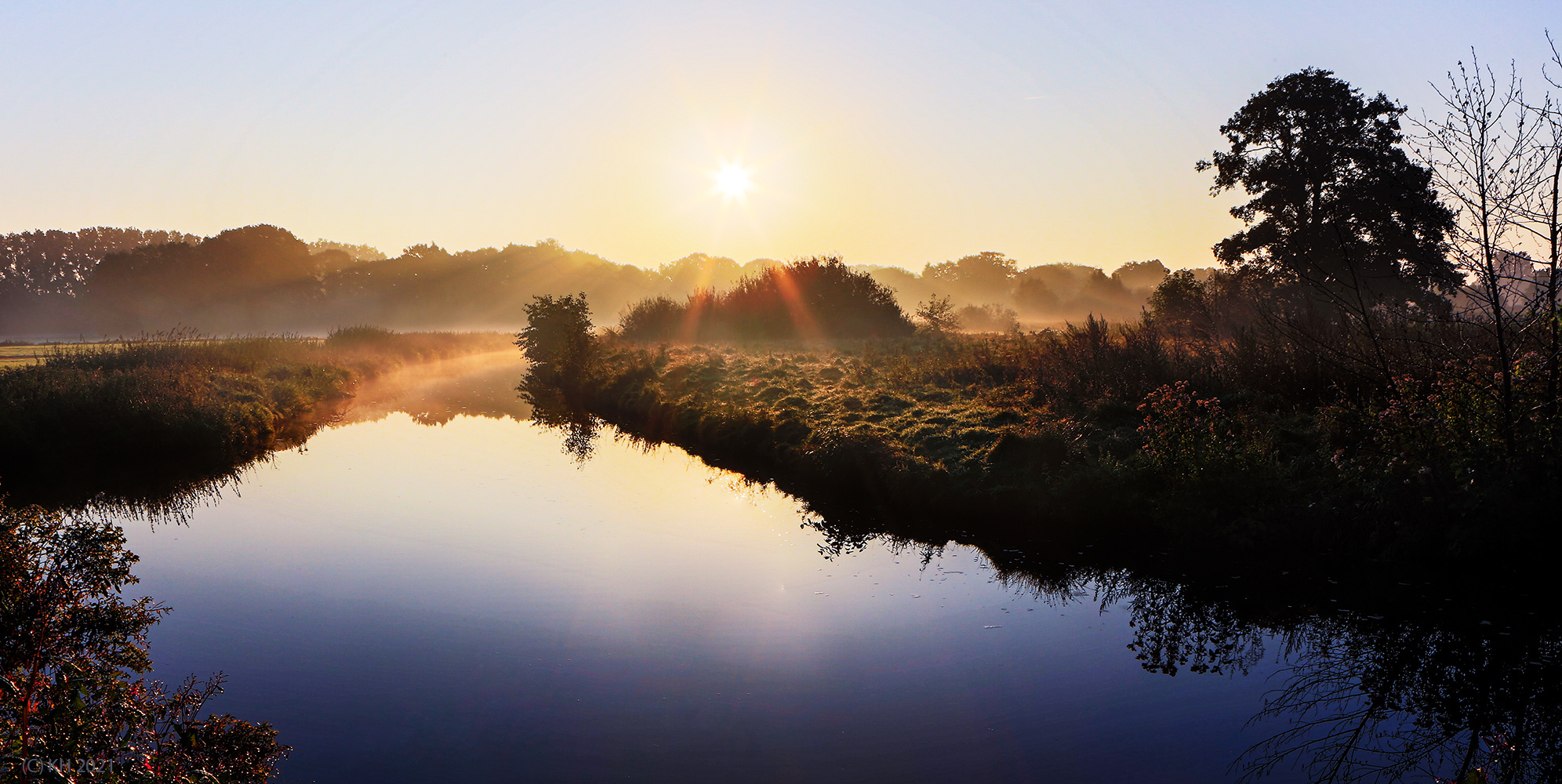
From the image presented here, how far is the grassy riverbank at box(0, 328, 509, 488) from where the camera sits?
16.1 meters

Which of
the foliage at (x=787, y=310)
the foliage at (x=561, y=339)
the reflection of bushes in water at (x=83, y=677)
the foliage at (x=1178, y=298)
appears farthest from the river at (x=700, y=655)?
the foliage at (x=787, y=310)

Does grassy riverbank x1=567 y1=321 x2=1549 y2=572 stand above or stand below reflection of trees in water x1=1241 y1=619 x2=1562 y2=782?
above

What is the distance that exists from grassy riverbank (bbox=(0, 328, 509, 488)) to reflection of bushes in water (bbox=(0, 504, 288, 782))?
14.2 m

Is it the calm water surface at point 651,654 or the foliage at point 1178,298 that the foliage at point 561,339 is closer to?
the calm water surface at point 651,654

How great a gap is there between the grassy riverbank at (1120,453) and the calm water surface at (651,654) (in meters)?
1.52

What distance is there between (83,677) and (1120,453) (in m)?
11.0

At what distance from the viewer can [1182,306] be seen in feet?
102

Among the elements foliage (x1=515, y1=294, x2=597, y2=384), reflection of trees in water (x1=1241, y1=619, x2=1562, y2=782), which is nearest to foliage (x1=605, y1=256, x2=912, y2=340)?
foliage (x1=515, y1=294, x2=597, y2=384)

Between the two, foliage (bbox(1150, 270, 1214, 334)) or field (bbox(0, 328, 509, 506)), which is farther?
foliage (bbox(1150, 270, 1214, 334))

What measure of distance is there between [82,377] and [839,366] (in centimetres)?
1864

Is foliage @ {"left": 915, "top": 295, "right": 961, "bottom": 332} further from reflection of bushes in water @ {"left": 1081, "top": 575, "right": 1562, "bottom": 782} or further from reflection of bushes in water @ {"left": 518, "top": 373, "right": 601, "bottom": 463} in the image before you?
reflection of bushes in water @ {"left": 1081, "top": 575, "right": 1562, "bottom": 782}

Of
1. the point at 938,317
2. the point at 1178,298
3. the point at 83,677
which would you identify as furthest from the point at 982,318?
the point at 83,677

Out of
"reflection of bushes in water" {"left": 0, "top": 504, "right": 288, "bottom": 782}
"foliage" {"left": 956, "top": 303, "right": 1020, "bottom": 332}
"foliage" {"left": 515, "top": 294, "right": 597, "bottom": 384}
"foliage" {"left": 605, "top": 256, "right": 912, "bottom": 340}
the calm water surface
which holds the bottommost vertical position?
the calm water surface

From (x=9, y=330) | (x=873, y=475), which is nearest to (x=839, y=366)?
(x=873, y=475)
